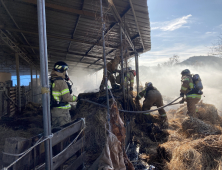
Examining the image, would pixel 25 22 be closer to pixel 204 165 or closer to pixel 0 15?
pixel 0 15

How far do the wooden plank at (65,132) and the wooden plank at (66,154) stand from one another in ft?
0.69

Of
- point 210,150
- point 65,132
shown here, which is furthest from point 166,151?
point 65,132

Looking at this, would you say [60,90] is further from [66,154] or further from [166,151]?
[166,151]

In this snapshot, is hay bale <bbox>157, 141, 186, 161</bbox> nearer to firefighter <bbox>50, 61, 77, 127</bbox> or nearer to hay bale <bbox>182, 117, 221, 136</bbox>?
hay bale <bbox>182, 117, 221, 136</bbox>

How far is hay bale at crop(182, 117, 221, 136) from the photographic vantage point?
4.44 metres

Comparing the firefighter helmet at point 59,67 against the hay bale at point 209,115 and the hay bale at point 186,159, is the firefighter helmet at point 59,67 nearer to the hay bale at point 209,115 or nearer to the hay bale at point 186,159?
the hay bale at point 186,159

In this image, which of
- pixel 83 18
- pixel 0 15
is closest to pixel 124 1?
pixel 83 18

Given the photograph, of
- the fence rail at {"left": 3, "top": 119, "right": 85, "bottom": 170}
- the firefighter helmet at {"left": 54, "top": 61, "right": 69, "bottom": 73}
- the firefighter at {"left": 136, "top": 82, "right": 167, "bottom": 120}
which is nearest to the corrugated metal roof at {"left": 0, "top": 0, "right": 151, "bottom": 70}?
the firefighter helmet at {"left": 54, "top": 61, "right": 69, "bottom": 73}

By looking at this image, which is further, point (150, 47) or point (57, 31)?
point (150, 47)

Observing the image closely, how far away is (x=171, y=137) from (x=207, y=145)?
4.47ft

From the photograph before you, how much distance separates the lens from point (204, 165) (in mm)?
2973

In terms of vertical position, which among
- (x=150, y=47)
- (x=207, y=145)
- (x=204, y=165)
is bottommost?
(x=204, y=165)

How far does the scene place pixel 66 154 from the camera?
240 centimetres

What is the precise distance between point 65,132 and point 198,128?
13.7 feet
